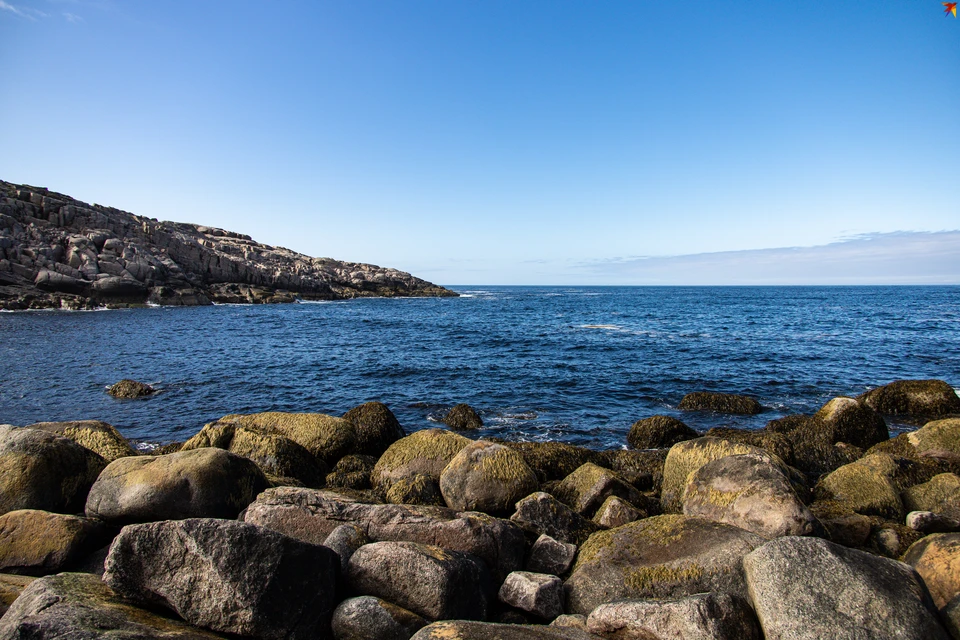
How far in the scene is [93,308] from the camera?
65.3m

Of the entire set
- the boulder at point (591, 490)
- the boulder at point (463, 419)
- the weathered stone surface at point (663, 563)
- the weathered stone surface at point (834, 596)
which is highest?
the weathered stone surface at point (834, 596)

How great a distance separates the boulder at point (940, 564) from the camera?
6.40 m

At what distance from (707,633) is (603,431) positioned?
559 inches

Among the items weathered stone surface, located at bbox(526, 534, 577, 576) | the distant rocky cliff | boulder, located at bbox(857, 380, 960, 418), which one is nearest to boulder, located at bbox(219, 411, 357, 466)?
weathered stone surface, located at bbox(526, 534, 577, 576)

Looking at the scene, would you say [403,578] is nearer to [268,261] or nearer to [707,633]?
[707,633]

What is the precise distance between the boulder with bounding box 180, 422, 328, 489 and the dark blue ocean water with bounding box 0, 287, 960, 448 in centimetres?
718

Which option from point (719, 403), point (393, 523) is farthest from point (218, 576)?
point (719, 403)

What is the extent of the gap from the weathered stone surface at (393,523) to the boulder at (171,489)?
0.68m

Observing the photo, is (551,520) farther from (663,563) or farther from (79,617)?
(79,617)

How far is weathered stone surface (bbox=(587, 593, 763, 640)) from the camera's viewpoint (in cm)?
516

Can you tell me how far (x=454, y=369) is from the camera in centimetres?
3095

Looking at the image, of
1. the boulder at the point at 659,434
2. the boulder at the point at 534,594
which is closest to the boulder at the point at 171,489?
the boulder at the point at 534,594

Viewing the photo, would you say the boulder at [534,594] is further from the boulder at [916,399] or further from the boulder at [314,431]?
the boulder at [916,399]

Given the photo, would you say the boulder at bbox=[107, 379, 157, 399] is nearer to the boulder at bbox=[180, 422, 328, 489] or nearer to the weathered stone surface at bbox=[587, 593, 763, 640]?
the boulder at bbox=[180, 422, 328, 489]
